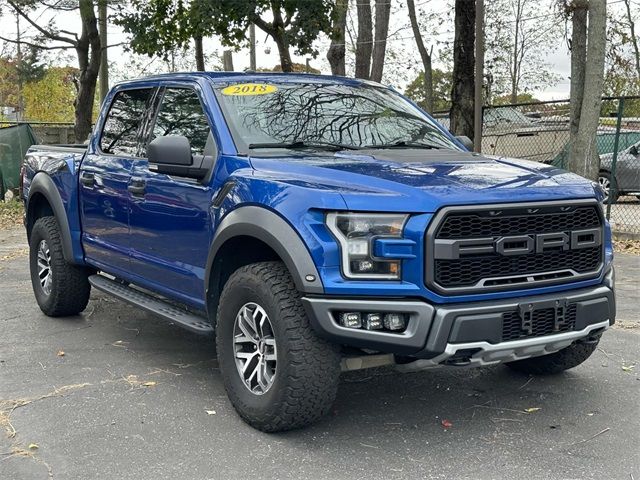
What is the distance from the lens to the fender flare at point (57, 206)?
20.1 feet

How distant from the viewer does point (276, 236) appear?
3732mm

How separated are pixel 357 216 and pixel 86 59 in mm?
20284

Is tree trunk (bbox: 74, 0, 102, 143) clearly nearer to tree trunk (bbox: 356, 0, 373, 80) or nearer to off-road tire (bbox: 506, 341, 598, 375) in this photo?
tree trunk (bbox: 356, 0, 373, 80)

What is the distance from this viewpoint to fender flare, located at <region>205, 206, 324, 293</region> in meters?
3.59

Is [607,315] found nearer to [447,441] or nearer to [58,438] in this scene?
[447,441]

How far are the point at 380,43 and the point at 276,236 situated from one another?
1737 centimetres

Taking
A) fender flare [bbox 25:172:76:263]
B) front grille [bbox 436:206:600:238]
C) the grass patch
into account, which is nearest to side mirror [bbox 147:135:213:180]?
front grille [bbox 436:206:600:238]

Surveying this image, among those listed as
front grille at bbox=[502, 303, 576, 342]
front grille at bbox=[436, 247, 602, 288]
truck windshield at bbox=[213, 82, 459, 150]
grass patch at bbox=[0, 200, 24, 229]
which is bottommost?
grass patch at bbox=[0, 200, 24, 229]

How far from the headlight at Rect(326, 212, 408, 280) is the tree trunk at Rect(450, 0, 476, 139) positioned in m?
9.67

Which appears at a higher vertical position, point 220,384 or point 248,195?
point 248,195

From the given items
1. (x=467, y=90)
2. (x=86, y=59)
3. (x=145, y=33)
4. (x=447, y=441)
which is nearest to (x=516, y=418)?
(x=447, y=441)

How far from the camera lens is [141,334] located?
20.0 feet

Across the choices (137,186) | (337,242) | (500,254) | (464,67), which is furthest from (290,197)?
(464,67)

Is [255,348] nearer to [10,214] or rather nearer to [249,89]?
[249,89]
